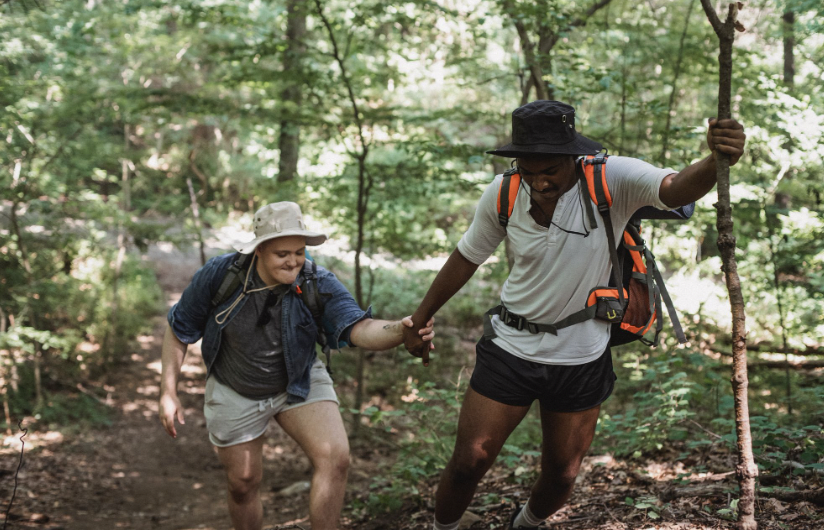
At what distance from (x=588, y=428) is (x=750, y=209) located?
12.8 ft

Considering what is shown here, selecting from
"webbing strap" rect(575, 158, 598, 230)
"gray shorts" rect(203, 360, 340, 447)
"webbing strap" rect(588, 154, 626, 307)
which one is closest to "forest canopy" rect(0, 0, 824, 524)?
"gray shorts" rect(203, 360, 340, 447)

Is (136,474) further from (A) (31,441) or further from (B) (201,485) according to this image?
(A) (31,441)

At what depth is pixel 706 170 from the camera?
7.64 feet

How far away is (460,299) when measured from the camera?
1144 cm

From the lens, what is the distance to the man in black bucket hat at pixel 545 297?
9.07 feet

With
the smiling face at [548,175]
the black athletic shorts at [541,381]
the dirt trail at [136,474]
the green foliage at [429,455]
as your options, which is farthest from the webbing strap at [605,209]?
the dirt trail at [136,474]

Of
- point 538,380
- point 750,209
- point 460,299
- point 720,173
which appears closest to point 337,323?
point 538,380

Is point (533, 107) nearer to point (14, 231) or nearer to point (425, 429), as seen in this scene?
point (425, 429)

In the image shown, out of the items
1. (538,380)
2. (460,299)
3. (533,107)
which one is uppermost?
(533,107)

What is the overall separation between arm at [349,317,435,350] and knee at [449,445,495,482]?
2.06ft

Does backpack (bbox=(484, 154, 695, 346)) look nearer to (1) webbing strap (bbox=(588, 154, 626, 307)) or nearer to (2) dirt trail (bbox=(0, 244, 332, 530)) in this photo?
(1) webbing strap (bbox=(588, 154, 626, 307))

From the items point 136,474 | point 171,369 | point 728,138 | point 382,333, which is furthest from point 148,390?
point 728,138

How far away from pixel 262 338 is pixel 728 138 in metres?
2.52

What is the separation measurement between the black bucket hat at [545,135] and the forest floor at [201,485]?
222 cm
